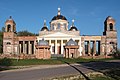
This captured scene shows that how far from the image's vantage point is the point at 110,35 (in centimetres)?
7394

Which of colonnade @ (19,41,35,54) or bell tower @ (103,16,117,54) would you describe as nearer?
bell tower @ (103,16,117,54)

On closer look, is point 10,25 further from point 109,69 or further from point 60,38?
point 109,69

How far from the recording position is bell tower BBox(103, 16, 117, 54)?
240 ft

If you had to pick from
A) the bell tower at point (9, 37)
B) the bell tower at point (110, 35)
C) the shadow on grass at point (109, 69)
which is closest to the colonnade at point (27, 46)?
the bell tower at point (9, 37)

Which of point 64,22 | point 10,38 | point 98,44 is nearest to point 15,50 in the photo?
point 10,38

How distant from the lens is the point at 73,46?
5469cm

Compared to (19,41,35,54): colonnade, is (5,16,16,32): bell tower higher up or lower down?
higher up

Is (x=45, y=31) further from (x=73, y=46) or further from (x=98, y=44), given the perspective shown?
(x=73, y=46)

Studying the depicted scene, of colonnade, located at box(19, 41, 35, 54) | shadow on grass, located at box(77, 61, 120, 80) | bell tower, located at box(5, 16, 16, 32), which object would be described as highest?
bell tower, located at box(5, 16, 16, 32)

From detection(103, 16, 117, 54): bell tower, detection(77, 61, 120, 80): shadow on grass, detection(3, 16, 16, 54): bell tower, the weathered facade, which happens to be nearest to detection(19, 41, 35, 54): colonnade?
the weathered facade

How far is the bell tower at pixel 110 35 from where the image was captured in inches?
2879

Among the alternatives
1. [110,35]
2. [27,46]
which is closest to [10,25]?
[27,46]

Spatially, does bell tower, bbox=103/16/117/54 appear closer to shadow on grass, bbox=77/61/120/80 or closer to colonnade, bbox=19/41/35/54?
colonnade, bbox=19/41/35/54

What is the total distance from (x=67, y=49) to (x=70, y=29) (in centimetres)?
2679
